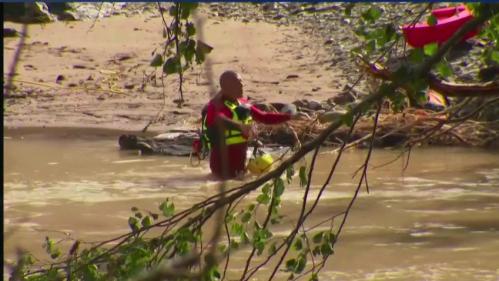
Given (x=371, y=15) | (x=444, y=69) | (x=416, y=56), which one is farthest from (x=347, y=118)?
(x=444, y=69)

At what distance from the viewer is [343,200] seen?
10.7 meters

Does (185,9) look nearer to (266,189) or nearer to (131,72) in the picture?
(266,189)

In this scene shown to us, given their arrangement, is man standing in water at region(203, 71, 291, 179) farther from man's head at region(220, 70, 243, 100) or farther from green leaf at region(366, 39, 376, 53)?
green leaf at region(366, 39, 376, 53)

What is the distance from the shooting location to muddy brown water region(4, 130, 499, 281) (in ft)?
28.2

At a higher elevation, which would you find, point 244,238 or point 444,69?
point 444,69

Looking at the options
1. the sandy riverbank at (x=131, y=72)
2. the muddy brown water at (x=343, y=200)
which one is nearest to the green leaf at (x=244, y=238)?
the muddy brown water at (x=343, y=200)

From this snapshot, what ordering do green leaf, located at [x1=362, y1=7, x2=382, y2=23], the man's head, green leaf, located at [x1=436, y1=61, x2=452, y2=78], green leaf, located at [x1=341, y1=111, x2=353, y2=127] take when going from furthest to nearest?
1. the man's head
2. green leaf, located at [x1=436, y1=61, x2=452, y2=78]
3. green leaf, located at [x1=362, y1=7, x2=382, y2=23]
4. green leaf, located at [x1=341, y1=111, x2=353, y2=127]

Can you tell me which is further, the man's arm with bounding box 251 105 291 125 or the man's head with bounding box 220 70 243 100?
the man's arm with bounding box 251 105 291 125

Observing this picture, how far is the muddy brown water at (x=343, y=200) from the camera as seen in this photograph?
8.60m

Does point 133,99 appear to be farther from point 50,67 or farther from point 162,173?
point 162,173

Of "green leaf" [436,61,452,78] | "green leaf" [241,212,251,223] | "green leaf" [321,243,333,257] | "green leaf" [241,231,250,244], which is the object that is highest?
"green leaf" [436,61,452,78]

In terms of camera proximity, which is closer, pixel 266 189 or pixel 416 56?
pixel 416 56

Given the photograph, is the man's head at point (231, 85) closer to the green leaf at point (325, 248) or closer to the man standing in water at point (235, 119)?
the man standing in water at point (235, 119)

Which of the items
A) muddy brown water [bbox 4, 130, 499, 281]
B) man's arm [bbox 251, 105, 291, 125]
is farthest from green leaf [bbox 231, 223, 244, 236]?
man's arm [bbox 251, 105, 291, 125]
